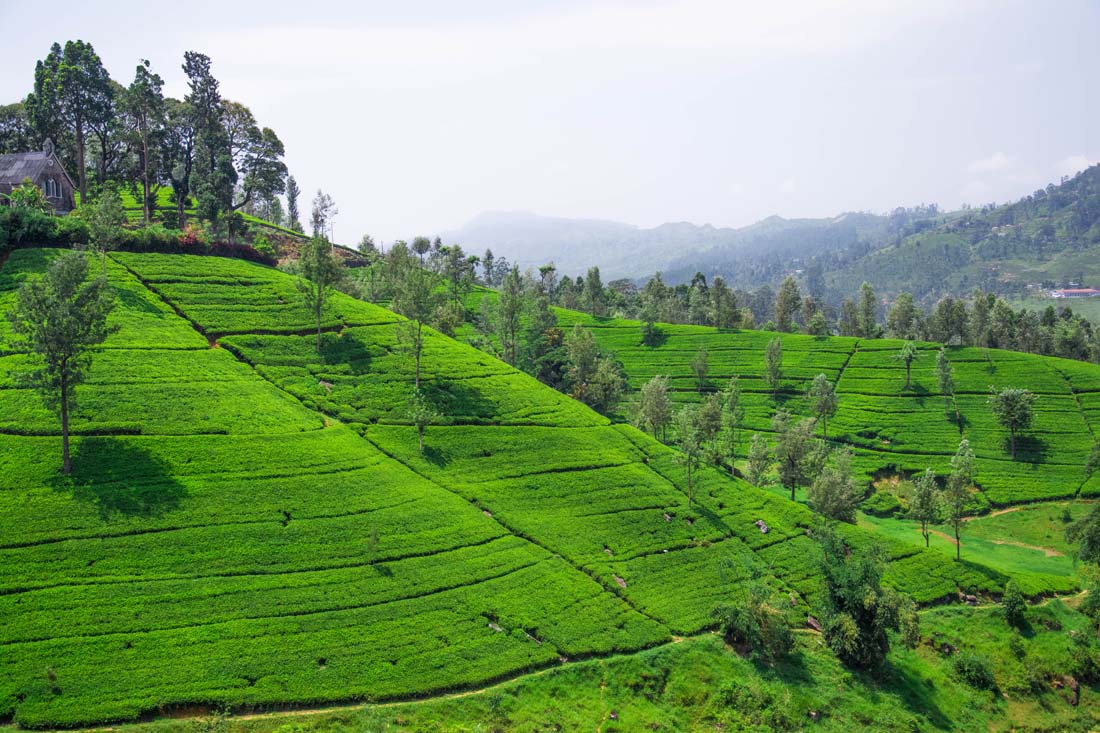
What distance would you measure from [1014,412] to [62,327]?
118 metres

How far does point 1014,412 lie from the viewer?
343ft

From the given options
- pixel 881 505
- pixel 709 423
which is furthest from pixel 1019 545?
pixel 709 423

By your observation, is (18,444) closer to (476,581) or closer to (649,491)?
(476,581)

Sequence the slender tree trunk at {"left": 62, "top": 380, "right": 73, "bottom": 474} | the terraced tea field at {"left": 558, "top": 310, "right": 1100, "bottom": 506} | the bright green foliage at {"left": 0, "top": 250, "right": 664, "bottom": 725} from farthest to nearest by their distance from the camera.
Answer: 1. the terraced tea field at {"left": 558, "top": 310, "right": 1100, "bottom": 506}
2. the slender tree trunk at {"left": 62, "top": 380, "right": 73, "bottom": 474}
3. the bright green foliage at {"left": 0, "top": 250, "right": 664, "bottom": 725}

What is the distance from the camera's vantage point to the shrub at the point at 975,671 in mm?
57625

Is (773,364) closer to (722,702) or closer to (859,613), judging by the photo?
(859,613)

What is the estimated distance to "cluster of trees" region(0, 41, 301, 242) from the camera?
11425 centimetres

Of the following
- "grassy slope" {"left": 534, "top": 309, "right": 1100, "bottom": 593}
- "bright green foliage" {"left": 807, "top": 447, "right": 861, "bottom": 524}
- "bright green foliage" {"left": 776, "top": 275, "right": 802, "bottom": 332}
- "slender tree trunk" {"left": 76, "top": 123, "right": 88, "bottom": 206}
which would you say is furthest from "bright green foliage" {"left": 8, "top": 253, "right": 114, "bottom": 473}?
"bright green foliage" {"left": 776, "top": 275, "right": 802, "bottom": 332}

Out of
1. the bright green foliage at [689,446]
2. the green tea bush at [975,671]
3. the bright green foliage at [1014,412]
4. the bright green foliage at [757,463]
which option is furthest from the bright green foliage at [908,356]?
the green tea bush at [975,671]

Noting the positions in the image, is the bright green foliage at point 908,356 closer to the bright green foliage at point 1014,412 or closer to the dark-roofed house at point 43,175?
the bright green foliage at point 1014,412

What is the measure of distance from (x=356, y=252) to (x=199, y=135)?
5378 cm

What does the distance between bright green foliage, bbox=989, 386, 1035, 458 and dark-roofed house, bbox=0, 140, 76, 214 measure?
149 metres

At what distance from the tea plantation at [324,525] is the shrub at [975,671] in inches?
390

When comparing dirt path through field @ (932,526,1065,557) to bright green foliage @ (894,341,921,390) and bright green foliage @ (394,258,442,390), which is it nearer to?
bright green foliage @ (894,341,921,390)
